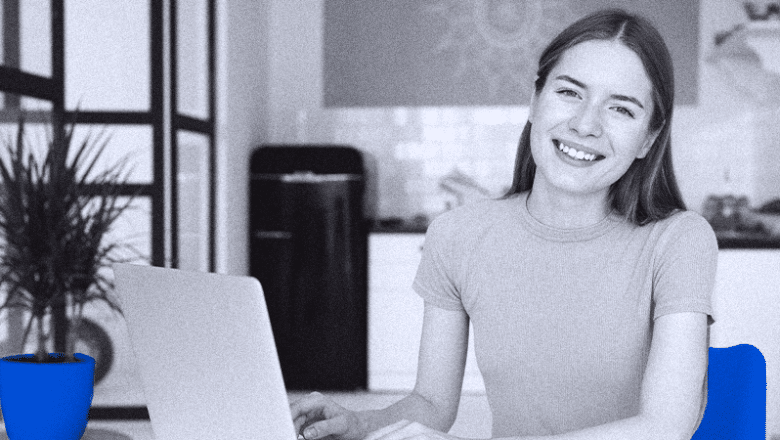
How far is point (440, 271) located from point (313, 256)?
3196 mm

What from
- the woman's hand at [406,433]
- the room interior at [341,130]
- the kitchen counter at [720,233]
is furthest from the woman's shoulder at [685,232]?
the kitchen counter at [720,233]

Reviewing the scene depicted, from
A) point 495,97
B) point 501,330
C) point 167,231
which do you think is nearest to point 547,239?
point 501,330

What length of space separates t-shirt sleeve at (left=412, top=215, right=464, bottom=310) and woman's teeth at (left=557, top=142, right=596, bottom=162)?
26 cm

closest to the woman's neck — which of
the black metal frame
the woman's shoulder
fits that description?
the woman's shoulder

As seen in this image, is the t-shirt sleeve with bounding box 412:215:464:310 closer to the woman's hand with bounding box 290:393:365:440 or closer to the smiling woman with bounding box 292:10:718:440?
the smiling woman with bounding box 292:10:718:440

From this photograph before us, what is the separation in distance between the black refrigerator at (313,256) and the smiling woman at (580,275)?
10.3ft

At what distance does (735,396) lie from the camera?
1231mm

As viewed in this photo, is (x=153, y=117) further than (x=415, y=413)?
Yes

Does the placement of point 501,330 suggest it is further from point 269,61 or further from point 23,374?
point 269,61

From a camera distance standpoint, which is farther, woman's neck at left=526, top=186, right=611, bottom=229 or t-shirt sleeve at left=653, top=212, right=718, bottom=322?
woman's neck at left=526, top=186, right=611, bottom=229

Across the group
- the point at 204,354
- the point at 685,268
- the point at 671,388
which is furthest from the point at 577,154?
the point at 204,354

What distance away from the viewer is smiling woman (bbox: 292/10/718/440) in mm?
1205

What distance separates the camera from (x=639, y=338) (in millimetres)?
1299

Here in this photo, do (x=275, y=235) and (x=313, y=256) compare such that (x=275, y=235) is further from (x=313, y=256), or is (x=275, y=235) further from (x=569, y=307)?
(x=569, y=307)
